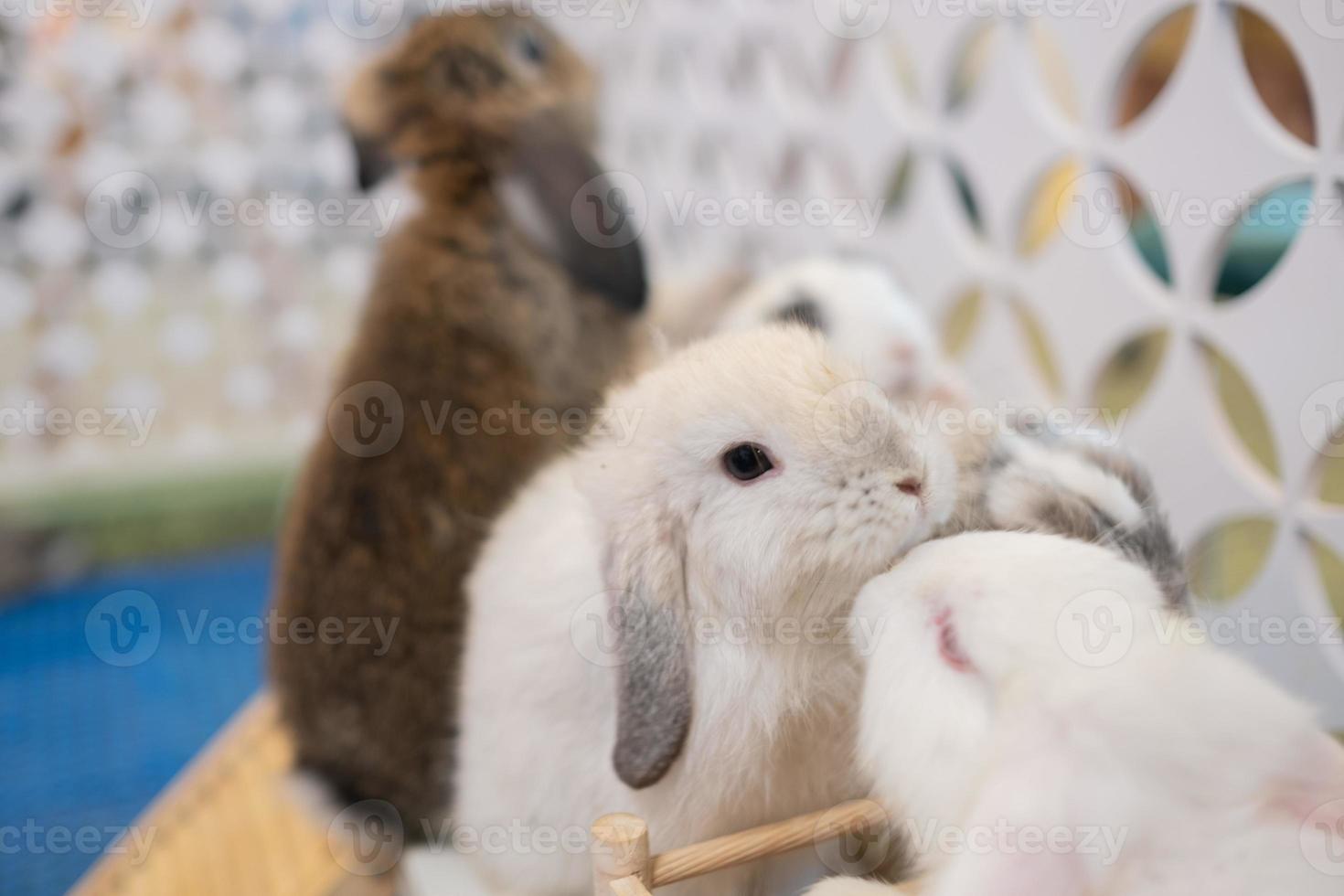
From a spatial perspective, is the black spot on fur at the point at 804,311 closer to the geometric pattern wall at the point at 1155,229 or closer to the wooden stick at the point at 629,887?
the geometric pattern wall at the point at 1155,229

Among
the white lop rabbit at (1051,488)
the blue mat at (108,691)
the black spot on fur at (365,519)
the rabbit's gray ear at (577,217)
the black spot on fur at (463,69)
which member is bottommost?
the blue mat at (108,691)

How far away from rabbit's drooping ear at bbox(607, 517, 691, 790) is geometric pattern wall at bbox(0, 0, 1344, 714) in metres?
0.54

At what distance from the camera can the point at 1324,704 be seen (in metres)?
0.96

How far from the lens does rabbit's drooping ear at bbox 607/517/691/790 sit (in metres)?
0.83

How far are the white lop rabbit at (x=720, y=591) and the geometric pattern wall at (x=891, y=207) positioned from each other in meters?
0.43

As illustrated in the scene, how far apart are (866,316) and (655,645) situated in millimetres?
730

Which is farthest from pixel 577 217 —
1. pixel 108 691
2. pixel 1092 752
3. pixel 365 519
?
pixel 108 691

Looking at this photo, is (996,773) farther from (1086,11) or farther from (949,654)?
(1086,11)

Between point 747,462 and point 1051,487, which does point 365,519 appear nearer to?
point 747,462

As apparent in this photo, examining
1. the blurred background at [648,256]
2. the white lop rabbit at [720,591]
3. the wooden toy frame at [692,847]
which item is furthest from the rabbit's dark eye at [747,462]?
the blurred background at [648,256]

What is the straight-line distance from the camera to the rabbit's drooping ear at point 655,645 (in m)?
0.83

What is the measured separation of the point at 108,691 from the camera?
2.31 meters

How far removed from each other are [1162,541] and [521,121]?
3.48 ft


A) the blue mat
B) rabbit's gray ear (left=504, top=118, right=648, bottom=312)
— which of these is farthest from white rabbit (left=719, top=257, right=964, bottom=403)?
the blue mat
